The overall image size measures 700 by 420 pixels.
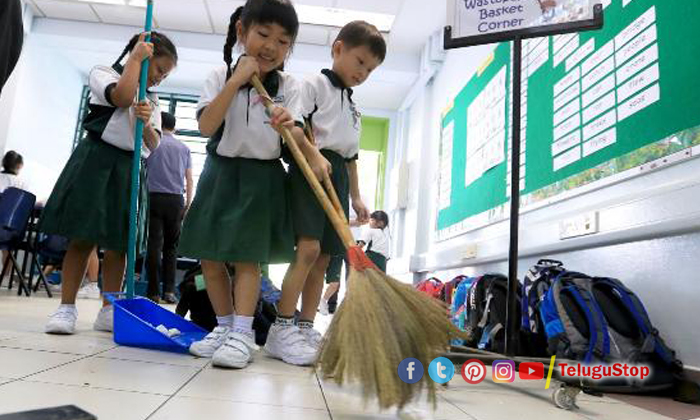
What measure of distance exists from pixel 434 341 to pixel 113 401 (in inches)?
24.1

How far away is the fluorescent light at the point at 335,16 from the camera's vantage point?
521 cm

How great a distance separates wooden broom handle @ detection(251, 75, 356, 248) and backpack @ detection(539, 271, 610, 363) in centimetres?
101

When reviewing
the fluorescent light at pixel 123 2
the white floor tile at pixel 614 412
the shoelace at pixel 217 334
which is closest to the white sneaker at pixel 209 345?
the shoelace at pixel 217 334

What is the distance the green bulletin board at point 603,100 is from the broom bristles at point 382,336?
138cm

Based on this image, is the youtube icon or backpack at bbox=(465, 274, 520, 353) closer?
the youtube icon

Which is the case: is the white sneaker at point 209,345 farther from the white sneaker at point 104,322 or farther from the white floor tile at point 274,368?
the white sneaker at point 104,322

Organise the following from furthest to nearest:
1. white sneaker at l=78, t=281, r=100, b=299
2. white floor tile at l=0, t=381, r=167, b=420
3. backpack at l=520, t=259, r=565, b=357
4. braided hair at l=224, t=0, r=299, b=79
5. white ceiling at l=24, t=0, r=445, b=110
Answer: white ceiling at l=24, t=0, r=445, b=110 < white sneaker at l=78, t=281, r=100, b=299 < backpack at l=520, t=259, r=565, b=357 < braided hair at l=224, t=0, r=299, b=79 < white floor tile at l=0, t=381, r=167, b=420

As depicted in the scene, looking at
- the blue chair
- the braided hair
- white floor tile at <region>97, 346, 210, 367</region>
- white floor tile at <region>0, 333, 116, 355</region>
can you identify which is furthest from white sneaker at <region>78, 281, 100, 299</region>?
the braided hair

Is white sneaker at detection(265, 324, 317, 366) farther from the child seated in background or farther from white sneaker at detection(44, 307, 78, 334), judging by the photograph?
the child seated in background

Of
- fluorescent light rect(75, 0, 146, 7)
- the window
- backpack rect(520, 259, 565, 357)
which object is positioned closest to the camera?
backpack rect(520, 259, 565, 357)

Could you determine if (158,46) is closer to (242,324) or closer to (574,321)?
(242,324)

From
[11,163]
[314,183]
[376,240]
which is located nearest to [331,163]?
[314,183]

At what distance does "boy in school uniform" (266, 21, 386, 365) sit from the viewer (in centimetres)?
162

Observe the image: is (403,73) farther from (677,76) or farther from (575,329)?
(575,329)
